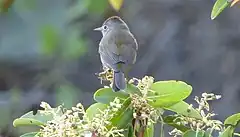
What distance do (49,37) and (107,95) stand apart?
1733mm

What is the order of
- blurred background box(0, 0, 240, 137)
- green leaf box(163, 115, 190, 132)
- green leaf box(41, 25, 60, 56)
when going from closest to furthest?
green leaf box(163, 115, 190, 132), green leaf box(41, 25, 60, 56), blurred background box(0, 0, 240, 137)

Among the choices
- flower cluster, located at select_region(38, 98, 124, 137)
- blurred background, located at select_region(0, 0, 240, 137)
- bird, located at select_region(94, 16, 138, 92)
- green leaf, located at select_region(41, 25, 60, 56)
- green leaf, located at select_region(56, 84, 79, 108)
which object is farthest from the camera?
blurred background, located at select_region(0, 0, 240, 137)

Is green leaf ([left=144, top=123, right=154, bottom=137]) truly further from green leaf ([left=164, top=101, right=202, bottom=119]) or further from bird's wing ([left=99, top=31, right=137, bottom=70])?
bird's wing ([left=99, top=31, right=137, bottom=70])

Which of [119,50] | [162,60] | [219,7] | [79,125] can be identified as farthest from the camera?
[162,60]

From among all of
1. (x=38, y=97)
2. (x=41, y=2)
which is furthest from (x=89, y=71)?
(x=41, y=2)

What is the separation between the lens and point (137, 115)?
1000 mm

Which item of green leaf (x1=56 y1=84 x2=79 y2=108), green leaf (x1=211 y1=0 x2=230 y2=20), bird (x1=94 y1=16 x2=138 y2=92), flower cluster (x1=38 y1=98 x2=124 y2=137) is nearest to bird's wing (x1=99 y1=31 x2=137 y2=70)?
bird (x1=94 y1=16 x2=138 y2=92)

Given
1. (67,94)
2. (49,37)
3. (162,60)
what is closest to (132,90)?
(49,37)

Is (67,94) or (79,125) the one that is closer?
(79,125)

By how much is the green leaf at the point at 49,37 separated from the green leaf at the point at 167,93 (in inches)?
62.8

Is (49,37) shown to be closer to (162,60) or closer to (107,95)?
(162,60)

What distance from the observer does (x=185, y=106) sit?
40.4 inches

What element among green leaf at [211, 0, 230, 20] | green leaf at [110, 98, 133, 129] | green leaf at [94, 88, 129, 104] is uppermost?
green leaf at [211, 0, 230, 20]

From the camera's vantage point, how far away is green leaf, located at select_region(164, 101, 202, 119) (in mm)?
1008
